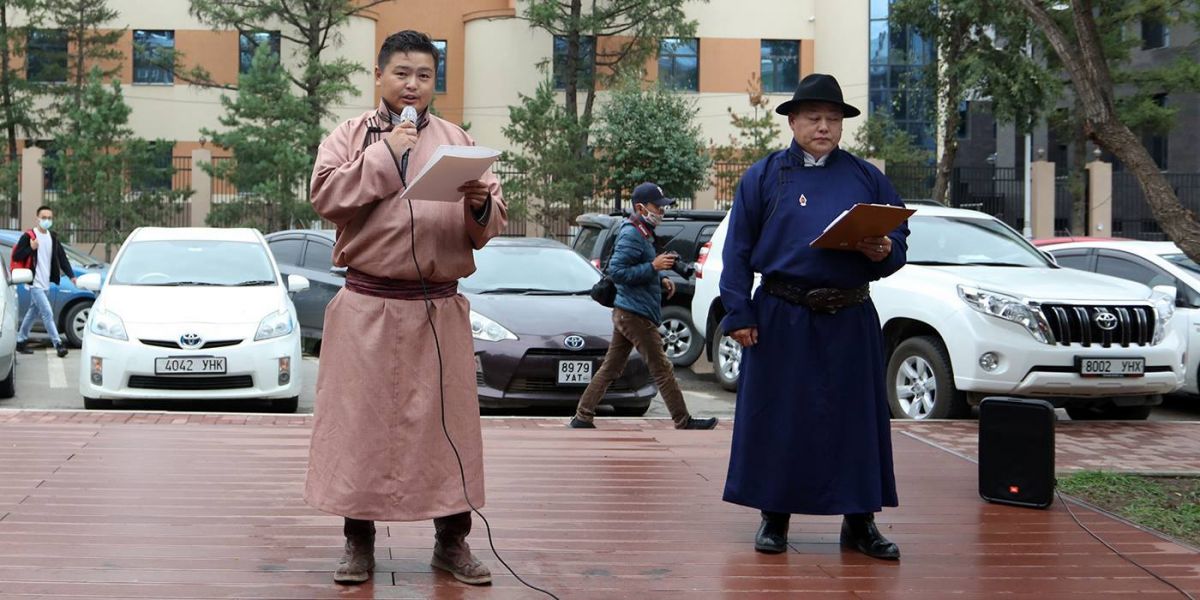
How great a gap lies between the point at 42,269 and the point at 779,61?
30.0m

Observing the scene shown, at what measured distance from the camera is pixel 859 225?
545 centimetres

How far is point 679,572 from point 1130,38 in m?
28.8

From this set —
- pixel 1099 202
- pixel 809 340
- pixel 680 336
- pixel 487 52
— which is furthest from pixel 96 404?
pixel 487 52

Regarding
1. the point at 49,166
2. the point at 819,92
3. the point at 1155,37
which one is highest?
the point at 1155,37

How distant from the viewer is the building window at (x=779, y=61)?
142 feet

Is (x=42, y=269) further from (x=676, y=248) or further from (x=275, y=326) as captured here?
(x=676, y=248)

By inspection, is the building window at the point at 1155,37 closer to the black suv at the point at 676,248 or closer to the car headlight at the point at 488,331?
the black suv at the point at 676,248

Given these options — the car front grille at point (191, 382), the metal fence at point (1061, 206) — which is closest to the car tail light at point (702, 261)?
the car front grille at point (191, 382)

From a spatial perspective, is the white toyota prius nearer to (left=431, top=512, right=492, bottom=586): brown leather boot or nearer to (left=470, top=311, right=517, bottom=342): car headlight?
(left=470, top=311, right=517, bottom=342): car headlight

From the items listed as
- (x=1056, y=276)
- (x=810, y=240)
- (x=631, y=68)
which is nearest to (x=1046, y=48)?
(x=631, y=68)

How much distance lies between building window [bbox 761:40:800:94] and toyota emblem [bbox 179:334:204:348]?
112 ft

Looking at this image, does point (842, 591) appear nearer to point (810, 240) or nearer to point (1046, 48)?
→ point (810, 240)

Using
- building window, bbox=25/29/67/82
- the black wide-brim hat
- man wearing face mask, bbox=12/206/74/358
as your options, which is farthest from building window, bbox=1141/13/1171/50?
the black wide-brim hat

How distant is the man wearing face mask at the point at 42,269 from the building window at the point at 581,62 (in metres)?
23.1
